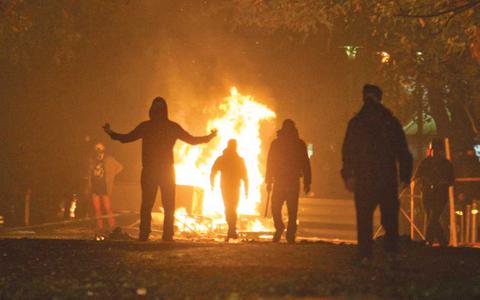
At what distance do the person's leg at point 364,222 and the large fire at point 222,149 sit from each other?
13258 millimetres

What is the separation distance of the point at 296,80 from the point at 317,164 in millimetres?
3681

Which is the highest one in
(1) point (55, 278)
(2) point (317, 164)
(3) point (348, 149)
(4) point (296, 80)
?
(4) point (296, 80)

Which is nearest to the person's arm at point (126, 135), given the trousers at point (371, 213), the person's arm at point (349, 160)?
the person's arm at point (349, 160)

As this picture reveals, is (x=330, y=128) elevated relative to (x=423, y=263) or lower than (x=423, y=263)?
elevated

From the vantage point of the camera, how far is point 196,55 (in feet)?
110

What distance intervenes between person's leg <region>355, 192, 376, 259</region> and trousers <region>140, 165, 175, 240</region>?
14.9 ft

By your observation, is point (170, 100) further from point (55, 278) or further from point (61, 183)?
point (55, 278)

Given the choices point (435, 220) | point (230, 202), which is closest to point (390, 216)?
point (435, 220)

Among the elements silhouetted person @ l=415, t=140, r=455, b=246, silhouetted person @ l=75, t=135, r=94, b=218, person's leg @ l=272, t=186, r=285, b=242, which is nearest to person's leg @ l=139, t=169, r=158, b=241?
person's leg @ l=272, t=186, r=285, b=242

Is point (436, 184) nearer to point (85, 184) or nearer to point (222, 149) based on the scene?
point (85, 184)

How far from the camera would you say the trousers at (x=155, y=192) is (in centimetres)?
1296

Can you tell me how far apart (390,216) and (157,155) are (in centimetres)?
480

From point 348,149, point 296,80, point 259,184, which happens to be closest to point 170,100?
point 296,80

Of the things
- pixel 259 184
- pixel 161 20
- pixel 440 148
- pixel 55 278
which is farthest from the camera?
pixel 161 20
